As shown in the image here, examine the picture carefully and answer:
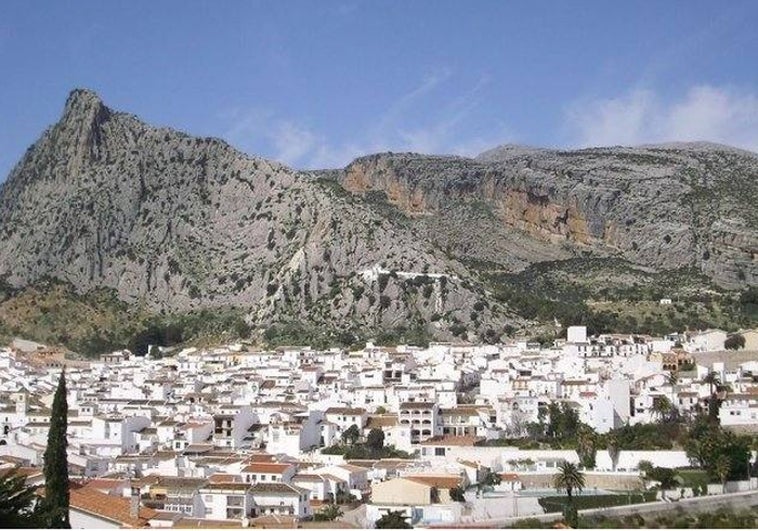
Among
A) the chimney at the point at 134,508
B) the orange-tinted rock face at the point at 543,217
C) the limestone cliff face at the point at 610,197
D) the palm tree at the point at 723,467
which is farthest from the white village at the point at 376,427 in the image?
the orange-tinted rock face at the point at 543,217

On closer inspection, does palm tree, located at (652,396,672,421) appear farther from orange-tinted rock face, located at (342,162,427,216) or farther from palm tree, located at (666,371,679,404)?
orange-tinted rock face, located at (342,162,427,216)

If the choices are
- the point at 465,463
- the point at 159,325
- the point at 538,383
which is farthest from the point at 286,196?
the point at 465,463

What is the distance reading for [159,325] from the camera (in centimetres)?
9806

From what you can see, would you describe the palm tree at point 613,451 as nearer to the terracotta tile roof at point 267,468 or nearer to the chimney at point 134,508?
the terracotta tile roof at point 267,468

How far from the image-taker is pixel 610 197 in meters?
129

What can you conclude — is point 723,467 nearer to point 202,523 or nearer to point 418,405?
point 418,405

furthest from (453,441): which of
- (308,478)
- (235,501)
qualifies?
(235,501)

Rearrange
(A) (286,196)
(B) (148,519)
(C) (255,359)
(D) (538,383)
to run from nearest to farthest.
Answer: (B) (148,519) < (D) (538,383) < (C) (255,359) < (A) (286,196)

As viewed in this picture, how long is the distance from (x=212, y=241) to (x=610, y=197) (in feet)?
157

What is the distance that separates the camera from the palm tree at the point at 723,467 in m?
39.5

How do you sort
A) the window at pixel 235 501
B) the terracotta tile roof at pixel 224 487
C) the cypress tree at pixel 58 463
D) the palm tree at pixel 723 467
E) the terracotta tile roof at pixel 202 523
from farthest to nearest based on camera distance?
the palm tree at pixel 723 467, the terracotta tile roof at pixel 224 487, the window at pixel 235 501, the terracotta tile roof at pixel 202 523, the cypress tree at pixel 58 463

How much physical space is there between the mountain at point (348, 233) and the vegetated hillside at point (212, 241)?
0.21m

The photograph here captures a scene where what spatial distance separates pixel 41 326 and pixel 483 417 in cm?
5628

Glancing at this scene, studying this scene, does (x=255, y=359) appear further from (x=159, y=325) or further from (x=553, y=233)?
(x=553, y=233)
